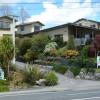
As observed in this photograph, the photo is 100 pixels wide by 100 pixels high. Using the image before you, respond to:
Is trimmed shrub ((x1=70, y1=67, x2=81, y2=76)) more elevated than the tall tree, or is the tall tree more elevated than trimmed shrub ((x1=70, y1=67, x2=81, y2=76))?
the tall tree

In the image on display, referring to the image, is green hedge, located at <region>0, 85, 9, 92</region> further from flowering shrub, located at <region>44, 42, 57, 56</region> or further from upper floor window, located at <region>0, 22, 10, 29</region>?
upper floor window, located at <region>0, 22, 10, 29</region>

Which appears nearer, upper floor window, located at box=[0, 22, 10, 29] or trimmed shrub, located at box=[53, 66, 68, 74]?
trimmed shrub, located at box=[53, 66, 68, 74]

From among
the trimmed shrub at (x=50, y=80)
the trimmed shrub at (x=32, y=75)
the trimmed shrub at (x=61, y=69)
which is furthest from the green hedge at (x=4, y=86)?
the trimmed shrub at (x=61, y=69)

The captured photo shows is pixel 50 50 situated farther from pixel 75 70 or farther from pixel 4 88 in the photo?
pixel 4 88

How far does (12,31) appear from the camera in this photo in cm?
4841

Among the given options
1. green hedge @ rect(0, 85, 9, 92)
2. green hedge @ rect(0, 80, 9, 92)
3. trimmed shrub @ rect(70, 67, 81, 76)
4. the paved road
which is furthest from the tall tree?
the paved road

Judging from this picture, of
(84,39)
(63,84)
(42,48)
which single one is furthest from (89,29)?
(63,84)

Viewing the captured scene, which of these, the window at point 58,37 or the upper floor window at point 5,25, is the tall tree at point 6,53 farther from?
the window at point 58,37

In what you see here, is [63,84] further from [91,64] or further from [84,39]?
[84,39]

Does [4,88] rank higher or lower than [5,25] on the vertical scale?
lower

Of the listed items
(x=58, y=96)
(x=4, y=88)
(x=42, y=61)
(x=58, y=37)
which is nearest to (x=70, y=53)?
(x=42, y=61)

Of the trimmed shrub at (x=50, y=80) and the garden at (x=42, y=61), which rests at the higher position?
the garden at (x=42, y=61)

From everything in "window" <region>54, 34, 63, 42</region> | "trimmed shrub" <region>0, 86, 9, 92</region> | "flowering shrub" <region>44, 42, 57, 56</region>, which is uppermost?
"window" <region>54, 34, 63, 42</region>

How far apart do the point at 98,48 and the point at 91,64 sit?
6.96 m
